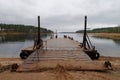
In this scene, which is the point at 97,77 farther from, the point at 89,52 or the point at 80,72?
the point at 89,52

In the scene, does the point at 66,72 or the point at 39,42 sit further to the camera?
the point at 39,42

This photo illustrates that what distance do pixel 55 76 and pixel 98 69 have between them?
3.11 m

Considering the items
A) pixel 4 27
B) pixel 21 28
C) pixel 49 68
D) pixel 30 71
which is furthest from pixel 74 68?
pixel 21 28

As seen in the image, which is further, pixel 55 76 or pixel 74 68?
pixel 74 68

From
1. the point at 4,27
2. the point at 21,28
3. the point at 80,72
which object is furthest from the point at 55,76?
the point at 21,28

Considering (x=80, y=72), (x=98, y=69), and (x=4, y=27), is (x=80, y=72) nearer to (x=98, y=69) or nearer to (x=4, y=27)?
(x=98, y=69)

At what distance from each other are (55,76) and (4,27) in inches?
6617

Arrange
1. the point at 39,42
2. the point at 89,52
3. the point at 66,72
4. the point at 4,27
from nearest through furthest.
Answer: the point at 66,72, the point at 89,52, the point at 39,42, the point at 4,27

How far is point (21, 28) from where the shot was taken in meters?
187

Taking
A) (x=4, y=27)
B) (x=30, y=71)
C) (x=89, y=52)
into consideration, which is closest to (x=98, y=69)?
(x=30, y=71)

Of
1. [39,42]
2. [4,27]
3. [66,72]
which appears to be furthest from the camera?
[4,27]

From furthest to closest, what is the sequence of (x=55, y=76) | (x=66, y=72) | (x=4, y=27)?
(x=4, y=27)
(x=66, y=72)
(x=55, y=76)

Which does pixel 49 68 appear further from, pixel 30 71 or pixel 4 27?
pixel 4 27

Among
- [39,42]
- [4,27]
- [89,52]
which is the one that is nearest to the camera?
[89,52]
